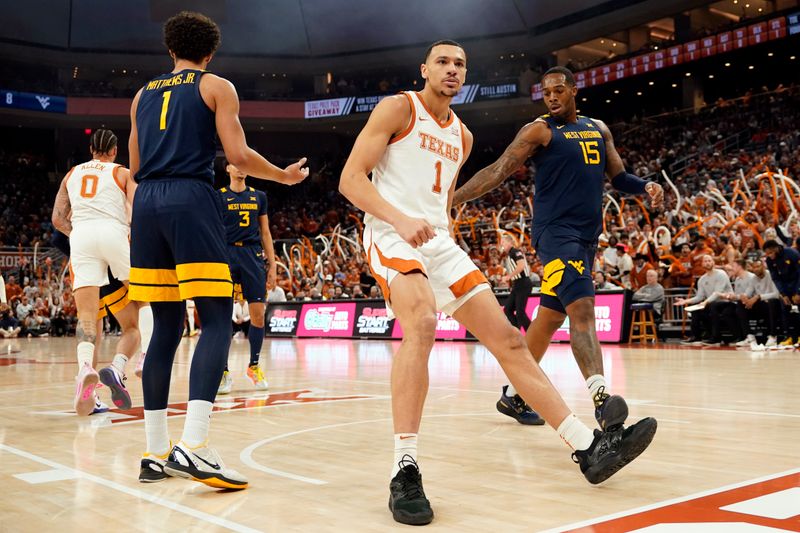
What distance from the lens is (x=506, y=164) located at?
451 cm

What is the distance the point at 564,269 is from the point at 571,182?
0.59 metres

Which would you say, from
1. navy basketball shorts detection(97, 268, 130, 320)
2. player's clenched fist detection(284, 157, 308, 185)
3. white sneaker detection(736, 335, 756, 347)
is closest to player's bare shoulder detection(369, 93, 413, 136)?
player's clenched fist detection(284, 157, 308, 185)

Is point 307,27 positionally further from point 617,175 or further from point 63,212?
point 617,175

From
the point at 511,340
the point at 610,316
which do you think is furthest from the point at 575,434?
the point at 610,316

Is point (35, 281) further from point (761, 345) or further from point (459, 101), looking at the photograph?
point (761, 345)

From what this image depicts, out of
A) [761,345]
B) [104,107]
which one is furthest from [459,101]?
[761,345]

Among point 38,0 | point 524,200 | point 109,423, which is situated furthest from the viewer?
point 38,0

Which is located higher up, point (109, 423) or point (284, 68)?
point (284, 68)

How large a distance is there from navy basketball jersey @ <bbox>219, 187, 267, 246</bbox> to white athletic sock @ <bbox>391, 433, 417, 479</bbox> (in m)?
4.77

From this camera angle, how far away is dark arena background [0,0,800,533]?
3059mm

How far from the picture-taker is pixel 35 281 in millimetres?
29125

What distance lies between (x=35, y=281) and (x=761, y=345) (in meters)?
26.2

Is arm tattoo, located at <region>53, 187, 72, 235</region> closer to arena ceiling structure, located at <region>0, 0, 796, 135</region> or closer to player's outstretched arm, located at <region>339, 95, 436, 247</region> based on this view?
player's outstretched arm, located at <region>339, 95, 436, 247</region>

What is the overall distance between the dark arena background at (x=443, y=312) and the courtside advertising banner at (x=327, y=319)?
7 centimetres
